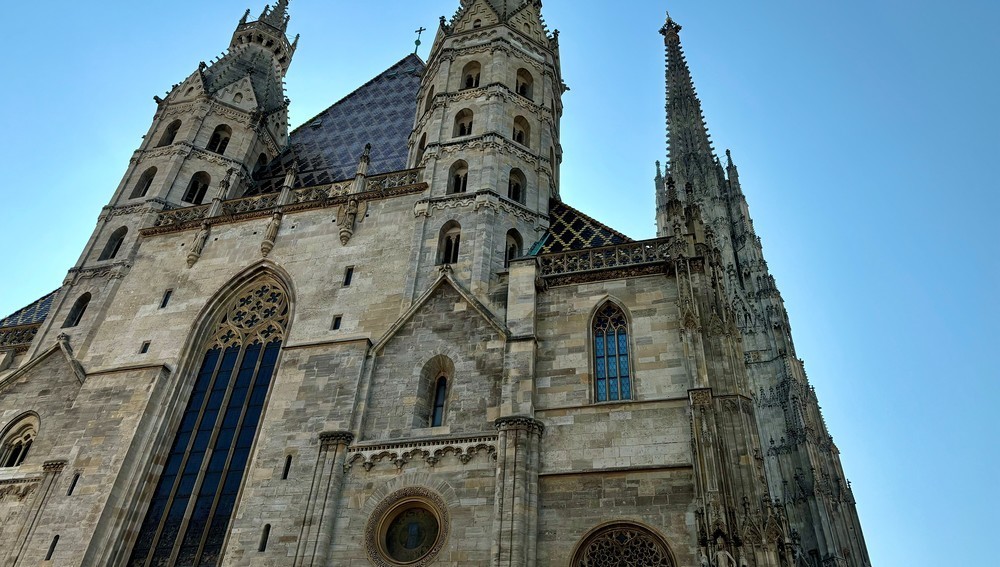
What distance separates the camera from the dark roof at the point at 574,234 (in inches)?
696

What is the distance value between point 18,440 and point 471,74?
1423cm

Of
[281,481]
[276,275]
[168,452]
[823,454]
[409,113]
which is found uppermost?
[409,113]

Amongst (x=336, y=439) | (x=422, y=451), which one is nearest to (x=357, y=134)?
(x=336, y=439)

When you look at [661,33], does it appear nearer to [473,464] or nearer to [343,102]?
[343,102]

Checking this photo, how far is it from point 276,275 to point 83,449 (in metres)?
5.41

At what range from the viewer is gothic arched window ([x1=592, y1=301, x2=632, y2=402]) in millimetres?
14406

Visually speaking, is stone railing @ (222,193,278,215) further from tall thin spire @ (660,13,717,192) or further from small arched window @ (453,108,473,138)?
tall thin spire @ (660,13,717,192)

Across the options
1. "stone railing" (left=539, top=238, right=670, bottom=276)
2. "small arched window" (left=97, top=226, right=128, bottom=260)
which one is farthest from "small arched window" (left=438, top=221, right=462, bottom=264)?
"small arched window" (left=97, top=226, right=128, bottom=260)

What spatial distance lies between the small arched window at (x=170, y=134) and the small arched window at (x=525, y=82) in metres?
10.3

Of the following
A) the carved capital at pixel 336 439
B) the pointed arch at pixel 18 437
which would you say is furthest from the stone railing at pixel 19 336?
the carved capital at pixel 336 439

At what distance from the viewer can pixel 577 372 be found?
1466cm

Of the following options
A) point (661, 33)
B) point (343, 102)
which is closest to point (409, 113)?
point (343, 102)

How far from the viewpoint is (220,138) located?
24062mm

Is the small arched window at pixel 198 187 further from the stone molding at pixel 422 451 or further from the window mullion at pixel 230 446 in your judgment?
the stone molding at pixel 422 451
